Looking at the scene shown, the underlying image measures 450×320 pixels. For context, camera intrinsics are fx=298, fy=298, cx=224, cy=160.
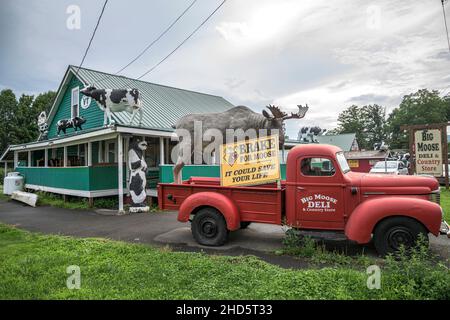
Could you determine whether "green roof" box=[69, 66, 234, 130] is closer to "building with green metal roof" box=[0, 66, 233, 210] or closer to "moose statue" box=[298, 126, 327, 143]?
"building with green metal roof" box=[0, 66, 233, 210]

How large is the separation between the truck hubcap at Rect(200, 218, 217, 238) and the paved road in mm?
304

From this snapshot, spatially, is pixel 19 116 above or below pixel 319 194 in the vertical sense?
above

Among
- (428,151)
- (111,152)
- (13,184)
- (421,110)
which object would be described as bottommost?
(13,184)

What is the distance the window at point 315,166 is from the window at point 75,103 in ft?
48.3

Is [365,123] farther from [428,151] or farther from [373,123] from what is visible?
[428,151]

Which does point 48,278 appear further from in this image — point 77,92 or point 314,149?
point 77,92

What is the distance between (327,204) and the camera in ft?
18.1

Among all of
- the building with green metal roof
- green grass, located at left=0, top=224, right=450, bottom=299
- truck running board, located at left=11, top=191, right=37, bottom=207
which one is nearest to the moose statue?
the building with green metal roof

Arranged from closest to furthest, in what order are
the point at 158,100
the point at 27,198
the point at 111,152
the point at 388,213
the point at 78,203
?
the point at 388,213 → the point at 78,203 → the point at 27,198 → the point at 111,152 → the point at 158,100

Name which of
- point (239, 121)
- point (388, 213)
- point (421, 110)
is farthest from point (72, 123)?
point (421, 110)

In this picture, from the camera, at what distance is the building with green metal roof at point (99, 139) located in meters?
11.8

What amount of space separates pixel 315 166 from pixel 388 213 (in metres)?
1.47

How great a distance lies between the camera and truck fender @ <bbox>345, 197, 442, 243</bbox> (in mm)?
4832

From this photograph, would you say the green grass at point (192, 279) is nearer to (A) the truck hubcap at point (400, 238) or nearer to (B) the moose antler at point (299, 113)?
(A) the truck hubcap at point (400, 238)
